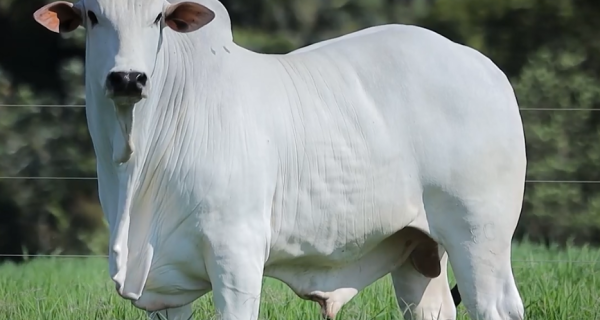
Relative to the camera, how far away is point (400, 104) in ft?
12.7

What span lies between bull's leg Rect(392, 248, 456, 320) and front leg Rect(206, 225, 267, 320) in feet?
3.60

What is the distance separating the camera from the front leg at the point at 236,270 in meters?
3.33

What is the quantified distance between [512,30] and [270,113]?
6.61 metres

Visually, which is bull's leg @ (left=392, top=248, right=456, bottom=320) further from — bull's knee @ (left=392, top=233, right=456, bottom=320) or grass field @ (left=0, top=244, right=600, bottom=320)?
grass field @ (left=0, top=244, right=600, bottom=320)

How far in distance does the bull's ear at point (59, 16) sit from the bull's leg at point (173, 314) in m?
1.01

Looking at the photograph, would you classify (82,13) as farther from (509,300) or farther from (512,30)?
(512,30)

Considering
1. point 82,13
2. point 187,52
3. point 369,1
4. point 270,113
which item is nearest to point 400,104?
point 270,113

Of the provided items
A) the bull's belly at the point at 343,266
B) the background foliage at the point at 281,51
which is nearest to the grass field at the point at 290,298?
the bull's belly at the point at 343,266

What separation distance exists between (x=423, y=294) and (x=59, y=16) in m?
1.88

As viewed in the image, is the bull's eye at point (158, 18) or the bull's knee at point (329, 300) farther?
the bull's knee at point (329, 300)

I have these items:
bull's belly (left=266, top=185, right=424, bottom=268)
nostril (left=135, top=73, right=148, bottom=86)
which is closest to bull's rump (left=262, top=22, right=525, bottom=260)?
bull's belly (left=266, top=185, right=424, bottom=268)

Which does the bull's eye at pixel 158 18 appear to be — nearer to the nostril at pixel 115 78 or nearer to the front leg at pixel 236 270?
the nostril at pixel 115 78

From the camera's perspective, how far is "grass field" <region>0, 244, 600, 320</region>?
15.1ft

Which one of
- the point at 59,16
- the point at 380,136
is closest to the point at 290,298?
the point at 380,136
